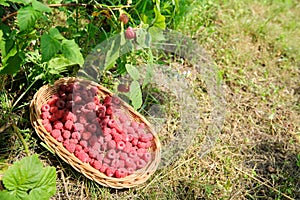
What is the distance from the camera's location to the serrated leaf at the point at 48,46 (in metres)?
1.38

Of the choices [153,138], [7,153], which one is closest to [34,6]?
[7,153]

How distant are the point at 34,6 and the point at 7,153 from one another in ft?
2.03

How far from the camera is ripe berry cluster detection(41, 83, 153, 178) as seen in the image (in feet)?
5.24

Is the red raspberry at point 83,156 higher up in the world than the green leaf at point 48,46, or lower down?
lower down

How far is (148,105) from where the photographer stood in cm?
194

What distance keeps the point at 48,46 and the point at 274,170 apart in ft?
3.85

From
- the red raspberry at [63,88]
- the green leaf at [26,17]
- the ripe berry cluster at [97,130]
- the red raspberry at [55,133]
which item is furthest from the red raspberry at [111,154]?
the green leaf at [26,17]

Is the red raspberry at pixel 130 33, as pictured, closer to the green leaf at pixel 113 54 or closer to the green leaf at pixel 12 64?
the green leaf at pixel 113 54

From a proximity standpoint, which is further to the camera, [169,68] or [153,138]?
[169,68]

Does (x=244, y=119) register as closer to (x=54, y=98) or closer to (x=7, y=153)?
(x=54, y=98)

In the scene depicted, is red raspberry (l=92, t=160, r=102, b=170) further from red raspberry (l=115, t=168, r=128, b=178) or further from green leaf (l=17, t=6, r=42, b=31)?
green leaf (l=17, t=6, r=42, b=31)

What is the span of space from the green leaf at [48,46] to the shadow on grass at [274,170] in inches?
40.2

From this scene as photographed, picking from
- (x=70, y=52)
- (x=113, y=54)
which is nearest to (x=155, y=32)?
(x=113, y=54)

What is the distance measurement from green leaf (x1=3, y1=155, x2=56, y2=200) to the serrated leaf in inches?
13.2
